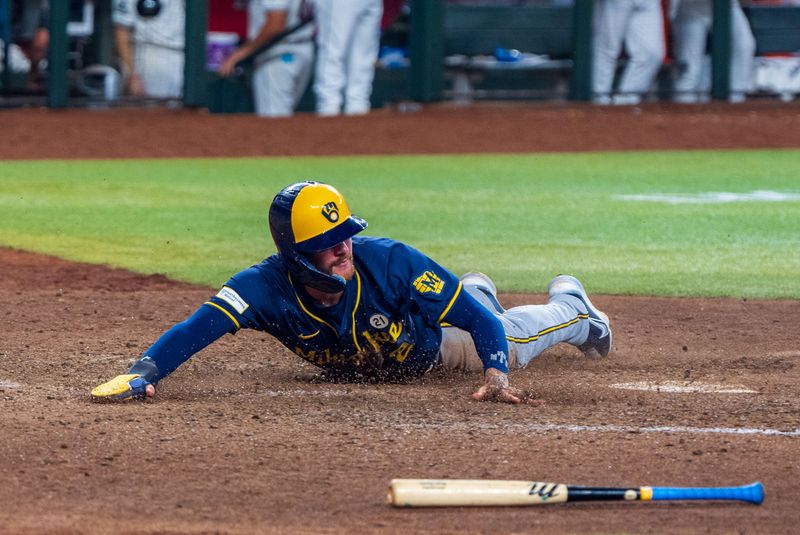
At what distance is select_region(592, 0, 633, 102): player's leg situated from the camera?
55.6 ft

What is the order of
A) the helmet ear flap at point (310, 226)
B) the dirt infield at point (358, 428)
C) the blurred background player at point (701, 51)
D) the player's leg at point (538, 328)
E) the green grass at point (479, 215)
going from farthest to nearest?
the blurred background player at point (701, 51) < the green grass at point (479, 215) < the player's leg at point (538, 328) < the helmet ear flap at point (310, 226) < the dirt infield at point (358, 428)

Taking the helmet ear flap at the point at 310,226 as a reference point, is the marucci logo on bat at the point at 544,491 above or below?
below

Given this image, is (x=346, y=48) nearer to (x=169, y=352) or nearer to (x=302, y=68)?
(x=302, y=68)

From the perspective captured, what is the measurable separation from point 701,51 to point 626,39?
1072 mm

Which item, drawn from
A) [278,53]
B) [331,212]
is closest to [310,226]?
[331,212]

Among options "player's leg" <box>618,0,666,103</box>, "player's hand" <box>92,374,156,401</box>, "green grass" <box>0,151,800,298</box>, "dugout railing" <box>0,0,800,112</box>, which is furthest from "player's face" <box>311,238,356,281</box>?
"player's leg" <box>618,0,666,103</box>

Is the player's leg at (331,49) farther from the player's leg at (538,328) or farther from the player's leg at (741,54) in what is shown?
the player's leg at (538,328)

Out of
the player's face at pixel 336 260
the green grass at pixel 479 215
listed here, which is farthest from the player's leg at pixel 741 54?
the player's face at pixel 336 260

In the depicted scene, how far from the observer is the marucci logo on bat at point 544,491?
367 cm

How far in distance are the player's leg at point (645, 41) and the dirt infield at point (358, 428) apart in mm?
10089

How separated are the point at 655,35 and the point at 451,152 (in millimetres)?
3331

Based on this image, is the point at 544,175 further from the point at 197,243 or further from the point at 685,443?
the point at 685,443

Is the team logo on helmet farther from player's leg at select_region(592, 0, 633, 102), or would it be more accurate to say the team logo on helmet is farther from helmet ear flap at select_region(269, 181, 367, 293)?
player's leg at select_region(592, 0, 633, 102)

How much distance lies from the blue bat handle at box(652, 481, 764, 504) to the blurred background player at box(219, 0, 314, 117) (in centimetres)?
1307
